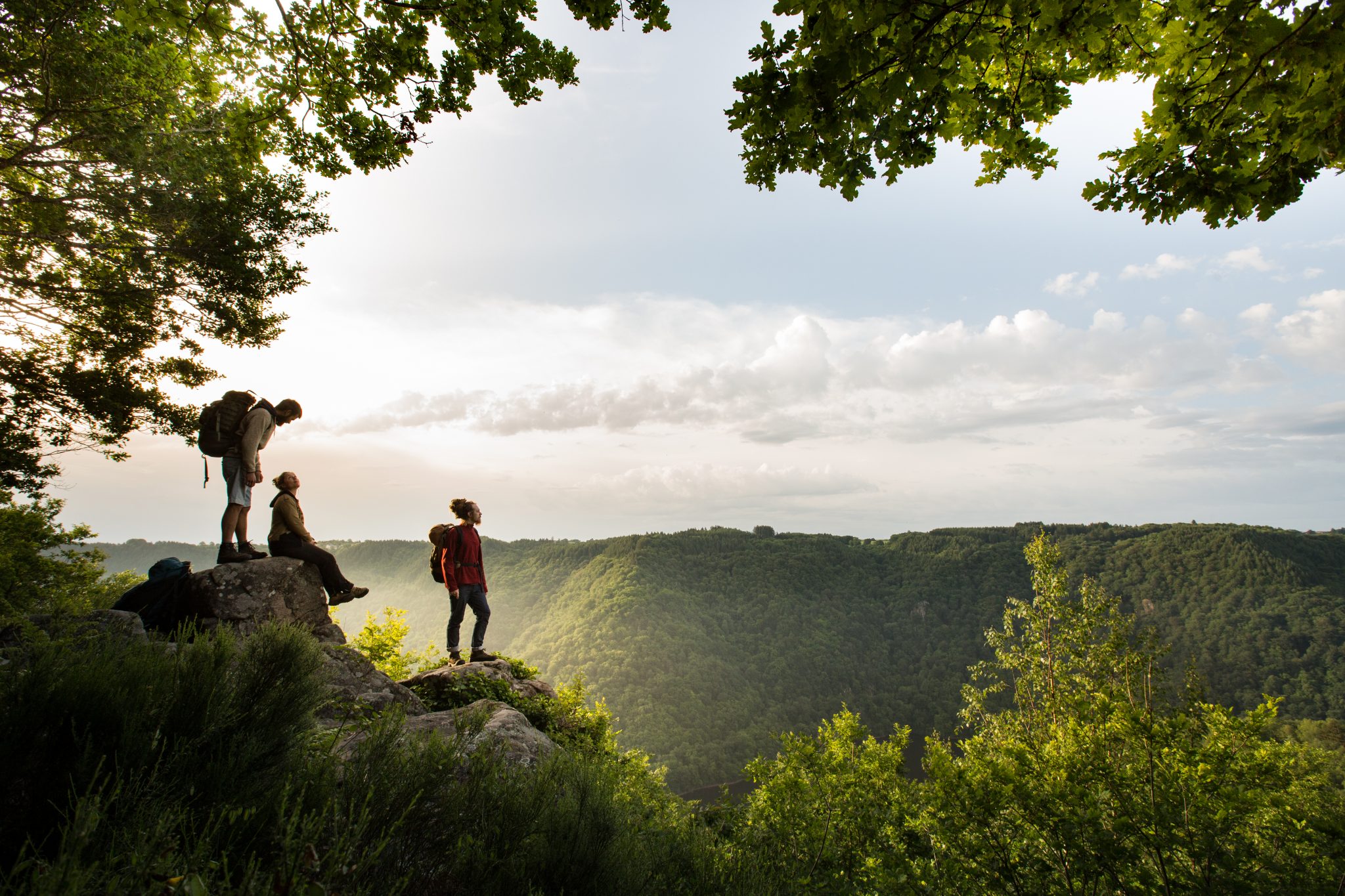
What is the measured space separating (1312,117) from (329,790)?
518 centimetres

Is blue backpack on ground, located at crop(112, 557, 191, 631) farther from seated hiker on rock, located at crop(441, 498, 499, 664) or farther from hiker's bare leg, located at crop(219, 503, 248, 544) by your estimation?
seated hiker on rock, located at crop(441, 498, 499, 664)

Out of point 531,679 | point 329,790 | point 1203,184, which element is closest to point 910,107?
point 1203,184

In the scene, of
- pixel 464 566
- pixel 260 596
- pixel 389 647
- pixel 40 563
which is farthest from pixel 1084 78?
pixel 40 563

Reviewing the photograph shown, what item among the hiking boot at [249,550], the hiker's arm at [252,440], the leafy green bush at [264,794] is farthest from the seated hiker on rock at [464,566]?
the leafy green bush at [264,794]

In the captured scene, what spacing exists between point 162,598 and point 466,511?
336 cm

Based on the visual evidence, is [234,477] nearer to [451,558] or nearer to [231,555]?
[231,555]

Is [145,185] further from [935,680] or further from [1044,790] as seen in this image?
[935,680]

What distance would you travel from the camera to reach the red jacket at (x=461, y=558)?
24.2ft

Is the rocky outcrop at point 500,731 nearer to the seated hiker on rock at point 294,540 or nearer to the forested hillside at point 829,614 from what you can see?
the seated hiker on rock at point 294,540

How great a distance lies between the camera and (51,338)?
8602 millimetres

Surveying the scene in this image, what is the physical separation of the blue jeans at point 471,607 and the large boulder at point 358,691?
1691 millimetres

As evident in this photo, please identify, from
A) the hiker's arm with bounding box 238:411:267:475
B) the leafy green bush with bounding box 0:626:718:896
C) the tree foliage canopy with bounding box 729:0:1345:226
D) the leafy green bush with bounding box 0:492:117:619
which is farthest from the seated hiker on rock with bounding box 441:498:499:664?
the leafy green bush with bounding box 0:492:117:619

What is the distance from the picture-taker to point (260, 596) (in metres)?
5.95

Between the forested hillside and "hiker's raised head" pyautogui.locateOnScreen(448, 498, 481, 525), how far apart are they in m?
68.1
